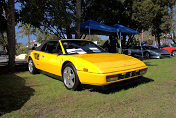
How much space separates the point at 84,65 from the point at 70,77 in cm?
59

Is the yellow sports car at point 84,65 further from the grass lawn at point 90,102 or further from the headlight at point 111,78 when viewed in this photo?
the grass lawn at point 90,102

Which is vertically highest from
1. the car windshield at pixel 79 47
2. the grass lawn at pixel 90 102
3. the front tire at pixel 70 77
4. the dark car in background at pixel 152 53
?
the car windshield at pixel 79 47

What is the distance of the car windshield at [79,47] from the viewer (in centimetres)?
427

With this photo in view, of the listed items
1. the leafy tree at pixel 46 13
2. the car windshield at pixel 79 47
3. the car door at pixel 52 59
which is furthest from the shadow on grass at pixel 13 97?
the leafy tree at pixel 46 13

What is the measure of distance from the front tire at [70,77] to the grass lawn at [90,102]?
0.13 m

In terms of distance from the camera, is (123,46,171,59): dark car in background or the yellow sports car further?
(123,46,171,59): dark car in background

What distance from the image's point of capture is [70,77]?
366 centimetres

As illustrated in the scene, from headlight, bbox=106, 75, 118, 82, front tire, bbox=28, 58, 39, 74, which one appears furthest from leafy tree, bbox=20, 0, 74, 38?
headlight, bbox=106, 75, 118, 82

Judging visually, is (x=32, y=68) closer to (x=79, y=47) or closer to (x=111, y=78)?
(x=79, y=47)

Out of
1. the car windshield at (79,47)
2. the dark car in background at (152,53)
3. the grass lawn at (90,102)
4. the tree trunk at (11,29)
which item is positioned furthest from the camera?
the dark car in background at (152,53)

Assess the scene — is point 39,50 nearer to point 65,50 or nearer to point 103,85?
point 65,50

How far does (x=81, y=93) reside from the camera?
342 cm

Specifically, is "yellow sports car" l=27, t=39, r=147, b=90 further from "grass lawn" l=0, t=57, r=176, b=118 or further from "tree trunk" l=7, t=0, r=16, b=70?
"tree trunk" l=7, t=0, r=16, b=70

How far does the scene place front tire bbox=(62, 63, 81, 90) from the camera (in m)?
3.46
